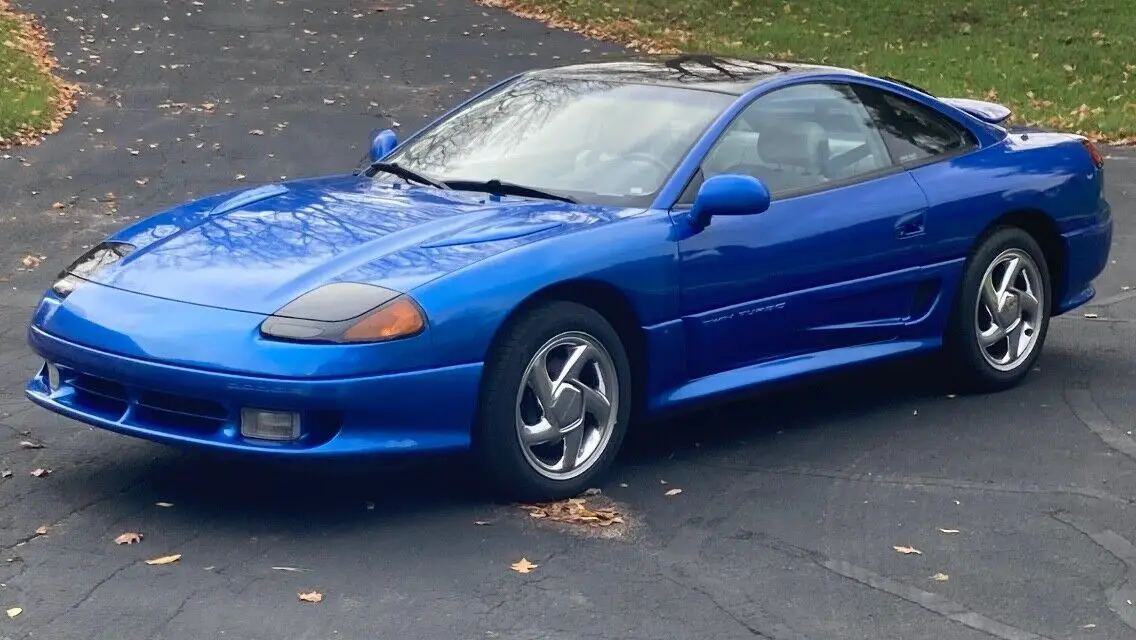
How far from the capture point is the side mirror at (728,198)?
5.77m

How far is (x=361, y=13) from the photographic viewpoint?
2341cm

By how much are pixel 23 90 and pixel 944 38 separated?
1168 cm

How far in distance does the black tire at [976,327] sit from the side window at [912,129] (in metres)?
0.45

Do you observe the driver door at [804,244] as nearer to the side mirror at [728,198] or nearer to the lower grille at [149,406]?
the side mirror at [728,198]

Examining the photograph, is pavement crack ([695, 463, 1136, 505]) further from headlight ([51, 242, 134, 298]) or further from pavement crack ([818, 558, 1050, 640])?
headlight ([51, 242, 134, 298])

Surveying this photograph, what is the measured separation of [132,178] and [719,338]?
307 inches

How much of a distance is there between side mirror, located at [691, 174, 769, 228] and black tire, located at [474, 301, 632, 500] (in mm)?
583

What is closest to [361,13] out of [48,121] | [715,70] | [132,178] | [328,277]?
[48,121]

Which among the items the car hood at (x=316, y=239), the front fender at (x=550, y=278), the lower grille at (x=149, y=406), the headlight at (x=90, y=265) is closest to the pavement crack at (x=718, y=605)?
the front fender at (x=550, y=278)

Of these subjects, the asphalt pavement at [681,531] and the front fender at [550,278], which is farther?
the front fender at [550,278]

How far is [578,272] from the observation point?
17.8 ft

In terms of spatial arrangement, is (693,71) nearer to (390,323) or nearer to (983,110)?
(983,110)

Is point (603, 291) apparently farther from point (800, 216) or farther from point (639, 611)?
point (639, 611)

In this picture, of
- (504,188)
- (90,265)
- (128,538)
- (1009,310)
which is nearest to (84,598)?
(128,538)
